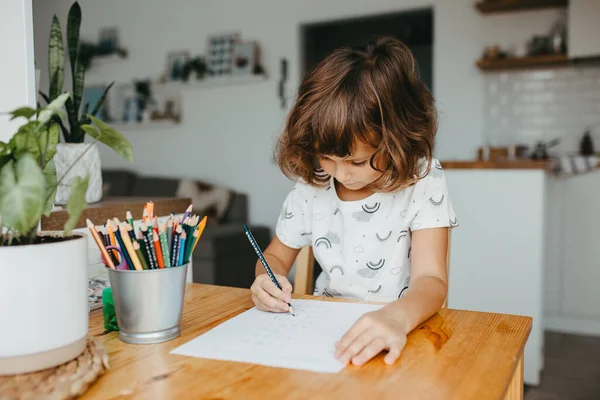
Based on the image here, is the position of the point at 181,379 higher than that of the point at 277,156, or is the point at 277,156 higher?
the point at 277,156

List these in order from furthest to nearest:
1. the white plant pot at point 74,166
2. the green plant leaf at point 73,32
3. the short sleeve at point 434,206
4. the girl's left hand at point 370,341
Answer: the green plant leaf at point 73,32 < the white plant pot at point 74,166 < the short sleeve at point 434,206 < the girl's left hand at point 370,341

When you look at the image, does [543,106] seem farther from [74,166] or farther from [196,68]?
[74,166]

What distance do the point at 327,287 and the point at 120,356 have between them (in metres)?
0.62

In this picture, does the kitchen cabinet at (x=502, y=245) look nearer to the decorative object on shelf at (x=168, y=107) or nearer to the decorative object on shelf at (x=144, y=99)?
the decorative object on shelf at (x=168, y=107)

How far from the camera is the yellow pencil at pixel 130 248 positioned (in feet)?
2.25

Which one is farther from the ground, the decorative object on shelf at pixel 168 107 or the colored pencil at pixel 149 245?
the decorative object on shelf at pixel 168 107

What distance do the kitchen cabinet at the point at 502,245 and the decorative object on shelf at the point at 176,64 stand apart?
285cm

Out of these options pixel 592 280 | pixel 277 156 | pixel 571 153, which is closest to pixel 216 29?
pixel 571 153

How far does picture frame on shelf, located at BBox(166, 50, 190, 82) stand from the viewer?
182 inches

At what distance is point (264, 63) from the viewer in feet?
14.2

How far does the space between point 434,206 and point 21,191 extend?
78 centimetres

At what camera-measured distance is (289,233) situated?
1.25 m

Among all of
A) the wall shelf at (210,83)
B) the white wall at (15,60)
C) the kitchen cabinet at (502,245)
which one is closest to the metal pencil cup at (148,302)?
the white wall at (15,60)

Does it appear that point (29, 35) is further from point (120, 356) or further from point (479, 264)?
point (479, 264)
